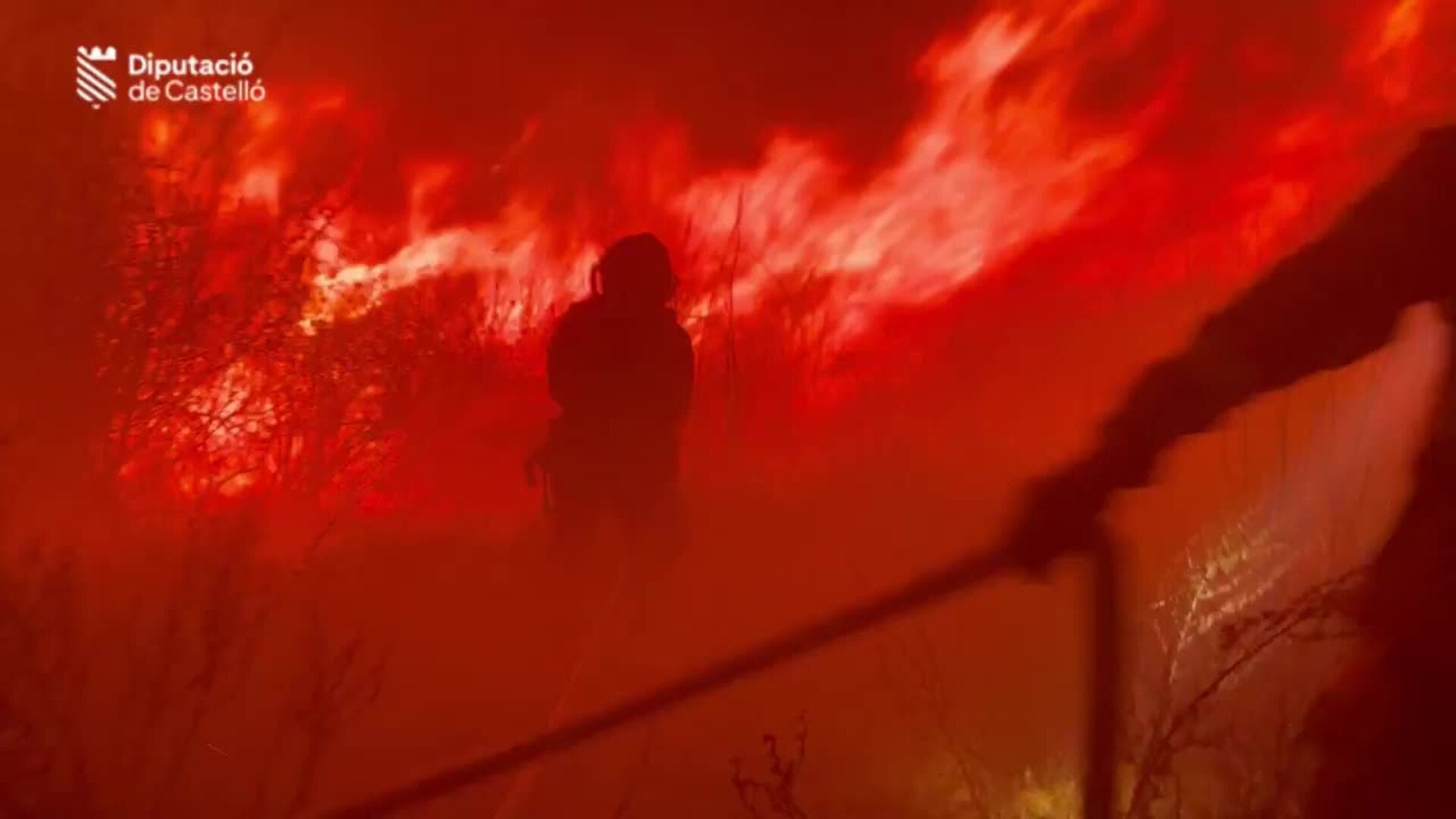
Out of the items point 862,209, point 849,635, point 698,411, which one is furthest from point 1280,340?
point 698,411

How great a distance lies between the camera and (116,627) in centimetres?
436

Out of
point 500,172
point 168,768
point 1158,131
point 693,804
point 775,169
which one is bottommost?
point 693,804

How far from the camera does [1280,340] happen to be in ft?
14.5

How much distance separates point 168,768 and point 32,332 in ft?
3.93

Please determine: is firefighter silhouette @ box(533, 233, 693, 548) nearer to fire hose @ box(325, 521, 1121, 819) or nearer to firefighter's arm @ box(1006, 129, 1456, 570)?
fire hose @ box(325, 521, 1121, 819)

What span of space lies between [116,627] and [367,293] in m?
1.09

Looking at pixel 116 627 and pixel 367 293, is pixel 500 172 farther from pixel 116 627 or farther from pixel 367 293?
pixel 116 627

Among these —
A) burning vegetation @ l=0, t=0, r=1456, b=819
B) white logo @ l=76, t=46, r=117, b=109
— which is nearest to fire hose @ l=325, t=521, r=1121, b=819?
burning vegetation @ l=0, t=0, r=1456, b=819

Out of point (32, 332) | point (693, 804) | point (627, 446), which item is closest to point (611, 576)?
point (627, 446)

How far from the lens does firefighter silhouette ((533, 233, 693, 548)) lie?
4383mm

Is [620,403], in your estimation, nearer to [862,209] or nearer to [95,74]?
[862,209]

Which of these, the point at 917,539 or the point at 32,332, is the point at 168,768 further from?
the point at 917,539

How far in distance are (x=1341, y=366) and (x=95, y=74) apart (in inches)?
132

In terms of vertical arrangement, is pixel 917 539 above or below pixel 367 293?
below
